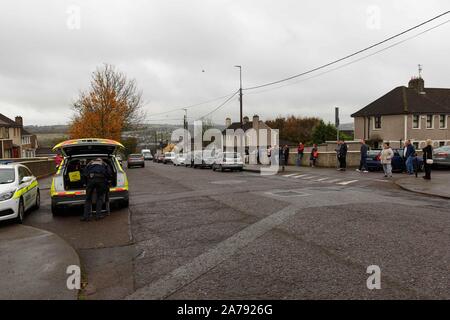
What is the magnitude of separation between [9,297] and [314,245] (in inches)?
174

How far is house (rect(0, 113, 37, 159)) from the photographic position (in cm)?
5309

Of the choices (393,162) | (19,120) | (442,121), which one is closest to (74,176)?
(393,162)

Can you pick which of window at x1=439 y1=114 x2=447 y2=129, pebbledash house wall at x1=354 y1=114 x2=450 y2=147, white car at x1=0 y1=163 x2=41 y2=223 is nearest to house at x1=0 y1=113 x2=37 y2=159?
white car at x1=0 y1=163 x2=41 y2=223

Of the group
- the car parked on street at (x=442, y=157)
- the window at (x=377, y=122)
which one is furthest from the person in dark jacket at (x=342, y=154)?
the window at (x=377, y=122)

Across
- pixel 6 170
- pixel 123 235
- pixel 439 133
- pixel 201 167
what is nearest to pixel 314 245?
pixel 123 235

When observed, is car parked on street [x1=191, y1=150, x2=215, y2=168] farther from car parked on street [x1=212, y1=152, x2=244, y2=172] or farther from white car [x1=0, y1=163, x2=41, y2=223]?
white car [x1=0, y1=163, x2=41, y2=223]

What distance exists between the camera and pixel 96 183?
9.40 m

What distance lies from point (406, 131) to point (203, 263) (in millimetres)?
41140

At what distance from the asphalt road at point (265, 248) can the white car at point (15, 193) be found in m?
0.49

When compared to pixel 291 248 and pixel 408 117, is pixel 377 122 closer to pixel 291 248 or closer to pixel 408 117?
pixel 408 117

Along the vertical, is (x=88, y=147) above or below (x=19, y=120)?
below

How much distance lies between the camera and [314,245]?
6551 mm

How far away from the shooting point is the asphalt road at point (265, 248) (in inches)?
186

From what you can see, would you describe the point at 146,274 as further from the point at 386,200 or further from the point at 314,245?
the point at 386,200
